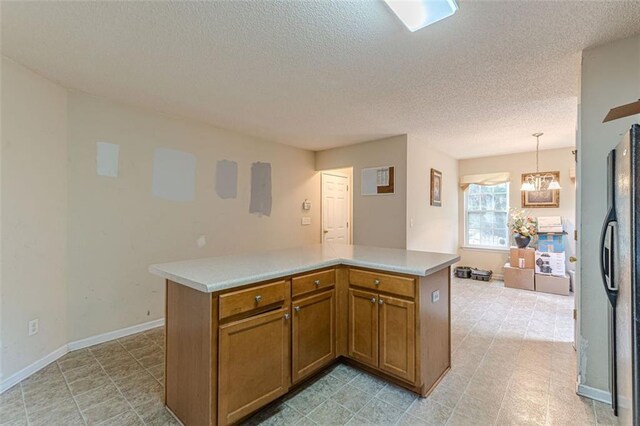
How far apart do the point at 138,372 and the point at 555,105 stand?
459cm

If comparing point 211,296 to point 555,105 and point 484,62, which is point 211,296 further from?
point 555,105

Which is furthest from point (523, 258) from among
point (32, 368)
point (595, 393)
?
point (32, 368)

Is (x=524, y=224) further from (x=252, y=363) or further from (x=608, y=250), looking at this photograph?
(x=252, y=363)

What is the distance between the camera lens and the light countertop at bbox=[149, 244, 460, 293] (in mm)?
1577

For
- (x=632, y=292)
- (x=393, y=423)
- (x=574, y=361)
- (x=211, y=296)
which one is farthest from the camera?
(x=574, y=361)

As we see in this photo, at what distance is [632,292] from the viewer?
106 cm

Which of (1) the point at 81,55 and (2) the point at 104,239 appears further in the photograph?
(2) the point at 104,239

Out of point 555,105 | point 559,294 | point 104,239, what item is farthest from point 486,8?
point 559,294

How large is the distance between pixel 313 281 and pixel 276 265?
0.30m

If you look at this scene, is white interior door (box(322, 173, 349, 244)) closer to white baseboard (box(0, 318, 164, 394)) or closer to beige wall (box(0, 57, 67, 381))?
white baseboard (box(0, 318, 164, 394))

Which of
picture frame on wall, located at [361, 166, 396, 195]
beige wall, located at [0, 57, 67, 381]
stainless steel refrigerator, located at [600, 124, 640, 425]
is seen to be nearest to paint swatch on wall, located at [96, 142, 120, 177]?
beige wall, located at [0, 57, 67, 381]

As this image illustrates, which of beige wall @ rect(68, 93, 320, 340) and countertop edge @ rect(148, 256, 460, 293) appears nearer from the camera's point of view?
countertop edge @ rect(148, 256, 460, 293)

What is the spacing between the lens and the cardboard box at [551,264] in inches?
177

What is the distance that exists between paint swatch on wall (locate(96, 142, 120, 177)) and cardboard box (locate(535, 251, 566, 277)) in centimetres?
602
